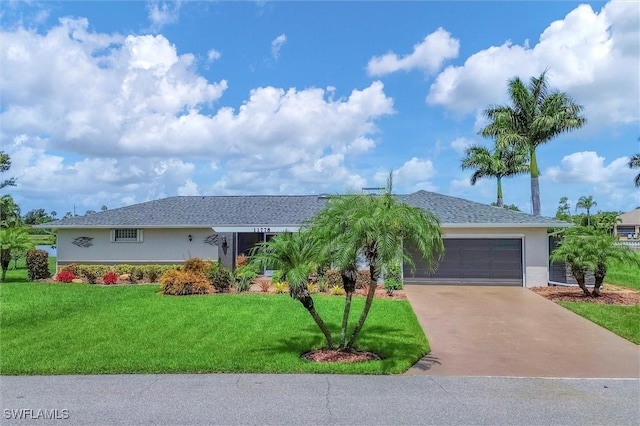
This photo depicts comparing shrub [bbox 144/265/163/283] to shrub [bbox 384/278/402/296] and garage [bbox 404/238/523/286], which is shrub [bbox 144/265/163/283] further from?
garage [bbox 404/238/523/286]

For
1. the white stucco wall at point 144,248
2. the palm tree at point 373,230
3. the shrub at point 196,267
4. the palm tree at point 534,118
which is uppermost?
the palm tree at point 534,118

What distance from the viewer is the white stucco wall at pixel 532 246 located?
18.6 meters

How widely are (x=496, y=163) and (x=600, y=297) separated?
22392 millimetres

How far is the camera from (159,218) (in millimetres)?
21797

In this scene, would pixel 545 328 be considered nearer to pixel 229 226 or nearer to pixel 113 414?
pixel 113 414

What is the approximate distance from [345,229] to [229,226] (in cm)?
1343

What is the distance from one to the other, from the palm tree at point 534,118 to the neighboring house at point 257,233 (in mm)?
7454

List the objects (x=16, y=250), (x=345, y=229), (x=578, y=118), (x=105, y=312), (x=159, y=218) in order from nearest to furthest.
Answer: (x=345, y=229)
(x=105, y=312)
(x=16, y=250)
(x=159, y=218)
(x=578, y=118)

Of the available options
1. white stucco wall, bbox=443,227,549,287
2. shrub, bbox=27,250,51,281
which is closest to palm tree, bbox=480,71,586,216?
white stucco wall, bbox=443,227,549,287

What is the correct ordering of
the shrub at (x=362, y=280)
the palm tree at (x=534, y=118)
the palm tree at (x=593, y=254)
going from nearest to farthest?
the palm tree at (x=593, y=254), the shrub at (x=362, y=280), the palm tree at (x=534, y=118)

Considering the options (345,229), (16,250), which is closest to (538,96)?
(345,229)

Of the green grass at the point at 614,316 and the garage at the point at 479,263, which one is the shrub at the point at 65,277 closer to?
the garage at the point at 479,263

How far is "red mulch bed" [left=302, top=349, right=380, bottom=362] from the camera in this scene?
8.03 metres

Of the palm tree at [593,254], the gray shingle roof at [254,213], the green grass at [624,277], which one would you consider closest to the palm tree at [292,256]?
the palm tree at [593,254]
